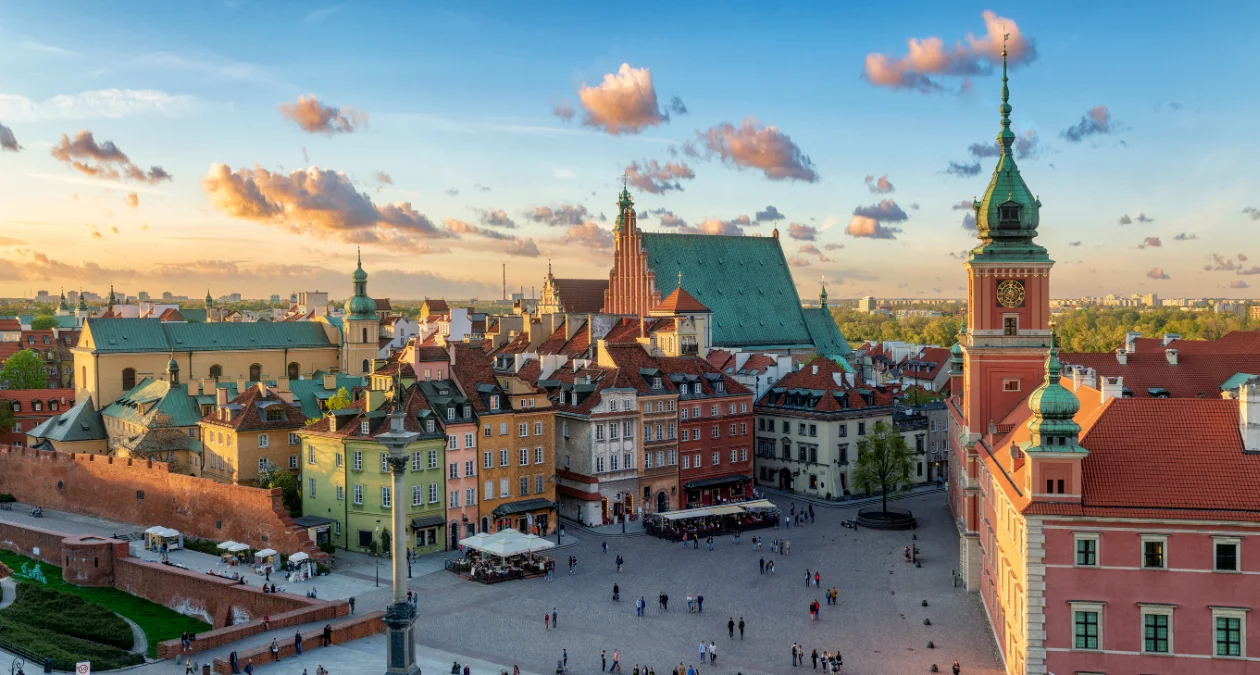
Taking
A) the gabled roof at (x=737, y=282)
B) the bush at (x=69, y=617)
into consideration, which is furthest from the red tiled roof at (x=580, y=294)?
the bush at (x=69, y=617)

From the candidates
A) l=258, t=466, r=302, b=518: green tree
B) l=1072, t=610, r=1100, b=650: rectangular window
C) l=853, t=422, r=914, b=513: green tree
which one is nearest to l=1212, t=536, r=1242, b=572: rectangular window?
l=1072, t=610, r=1100, b=650: rectangular window

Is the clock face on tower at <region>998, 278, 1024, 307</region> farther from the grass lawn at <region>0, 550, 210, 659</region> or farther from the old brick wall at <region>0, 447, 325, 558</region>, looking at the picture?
the grass lawn at <region>0, 550, 210, 659</region>

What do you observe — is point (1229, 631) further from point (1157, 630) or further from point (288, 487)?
point (288, 487)

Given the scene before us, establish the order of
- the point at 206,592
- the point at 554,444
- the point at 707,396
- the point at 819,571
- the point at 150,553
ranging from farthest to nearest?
the point at 707,396 → the point at 554,444 → the point at 150,553 → the point at 819,571 → the point at 206,592

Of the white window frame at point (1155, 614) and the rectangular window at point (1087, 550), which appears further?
the rectangular window at point (1087, 550)

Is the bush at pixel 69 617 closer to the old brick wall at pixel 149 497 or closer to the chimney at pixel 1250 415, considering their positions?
the old brick wall at pixel 149 497

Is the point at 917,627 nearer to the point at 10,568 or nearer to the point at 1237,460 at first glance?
the point at 1237,460

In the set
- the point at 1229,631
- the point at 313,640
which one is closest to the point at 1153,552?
the point at 1229,631

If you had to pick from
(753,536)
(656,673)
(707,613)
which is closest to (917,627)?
(707,613)
